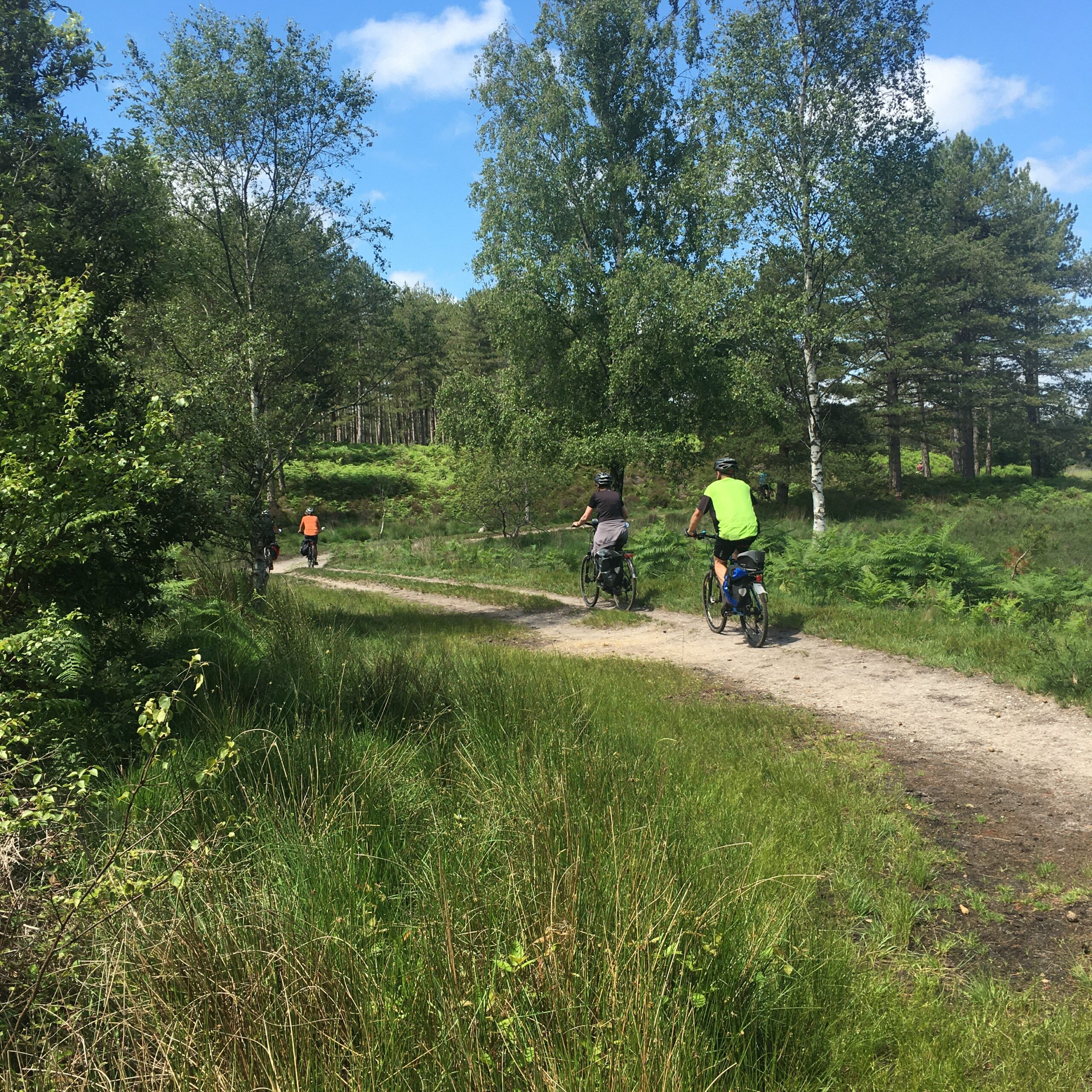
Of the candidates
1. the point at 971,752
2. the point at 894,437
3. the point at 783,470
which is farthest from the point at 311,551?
the point at 894,437

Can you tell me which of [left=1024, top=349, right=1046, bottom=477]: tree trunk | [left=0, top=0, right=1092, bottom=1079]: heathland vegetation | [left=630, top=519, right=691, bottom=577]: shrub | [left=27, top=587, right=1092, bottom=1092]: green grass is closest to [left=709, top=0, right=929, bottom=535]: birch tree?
[left=0, top=0, right=1092, bottom=1079]: heathland vegetation

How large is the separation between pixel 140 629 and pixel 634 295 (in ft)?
57.2

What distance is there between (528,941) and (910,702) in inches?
216

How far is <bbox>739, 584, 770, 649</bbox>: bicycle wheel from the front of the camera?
9352 mm

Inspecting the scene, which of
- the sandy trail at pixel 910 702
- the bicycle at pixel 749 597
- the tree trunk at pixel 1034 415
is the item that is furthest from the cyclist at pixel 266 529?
the tree trunk at pixel 1034 415

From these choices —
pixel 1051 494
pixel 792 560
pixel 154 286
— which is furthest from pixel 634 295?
pixel 1051 494

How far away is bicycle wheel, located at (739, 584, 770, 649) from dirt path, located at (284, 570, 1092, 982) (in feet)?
0.45

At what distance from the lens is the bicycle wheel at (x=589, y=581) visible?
13672 mm

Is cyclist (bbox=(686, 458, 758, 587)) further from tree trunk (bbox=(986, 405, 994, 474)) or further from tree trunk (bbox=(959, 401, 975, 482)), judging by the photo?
tree trunk (bbox=(986, 405, 994, 474))

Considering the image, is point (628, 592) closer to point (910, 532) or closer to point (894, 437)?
point (910, 532)

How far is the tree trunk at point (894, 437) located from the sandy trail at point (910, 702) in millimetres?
27859

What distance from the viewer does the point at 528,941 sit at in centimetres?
232

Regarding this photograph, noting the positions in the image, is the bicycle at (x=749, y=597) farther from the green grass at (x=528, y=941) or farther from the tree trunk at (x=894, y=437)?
the tree trunk at (x=894, y=437)

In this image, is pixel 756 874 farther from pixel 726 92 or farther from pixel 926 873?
pixel 726 92
